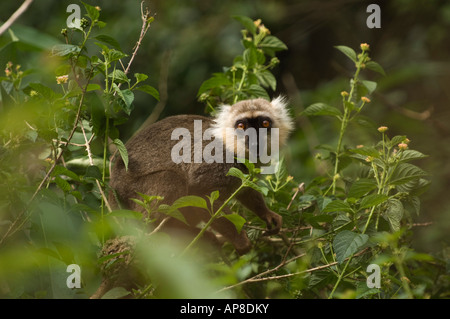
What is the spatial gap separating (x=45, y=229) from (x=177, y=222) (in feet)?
4.72

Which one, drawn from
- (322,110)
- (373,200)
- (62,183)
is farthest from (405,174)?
(62,183)

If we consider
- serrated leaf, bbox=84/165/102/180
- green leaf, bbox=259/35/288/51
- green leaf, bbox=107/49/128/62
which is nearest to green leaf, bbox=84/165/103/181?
serrated leaf, bbox=84/165/102/180

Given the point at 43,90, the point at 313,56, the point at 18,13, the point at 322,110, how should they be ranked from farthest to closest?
the point at 313,56
the point at 322,110
the point at 43,90
the point at 18,13

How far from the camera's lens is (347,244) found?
8.66 ft

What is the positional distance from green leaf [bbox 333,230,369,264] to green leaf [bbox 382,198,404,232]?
0.92 feet

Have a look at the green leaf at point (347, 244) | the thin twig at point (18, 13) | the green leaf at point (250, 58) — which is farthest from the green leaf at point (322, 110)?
the thin twig at point (18, 13)

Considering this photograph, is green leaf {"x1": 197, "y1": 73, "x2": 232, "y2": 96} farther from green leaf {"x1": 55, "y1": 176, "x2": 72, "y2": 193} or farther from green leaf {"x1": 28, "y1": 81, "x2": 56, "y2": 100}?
green leaf {"x1": 55, "y1": 176, "x2": 72, "y2": 193}

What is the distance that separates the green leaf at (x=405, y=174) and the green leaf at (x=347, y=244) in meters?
0.46

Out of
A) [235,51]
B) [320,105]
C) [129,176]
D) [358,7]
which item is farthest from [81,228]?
[358,7]

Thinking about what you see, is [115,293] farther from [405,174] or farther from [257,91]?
[257,91]

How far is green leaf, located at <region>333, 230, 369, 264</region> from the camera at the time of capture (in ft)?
8.52

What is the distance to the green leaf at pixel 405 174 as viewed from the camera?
9.58 feet

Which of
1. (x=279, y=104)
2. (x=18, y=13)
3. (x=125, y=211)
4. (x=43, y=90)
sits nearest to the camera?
(x=18, y=13)

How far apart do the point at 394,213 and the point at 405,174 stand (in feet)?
0.81
